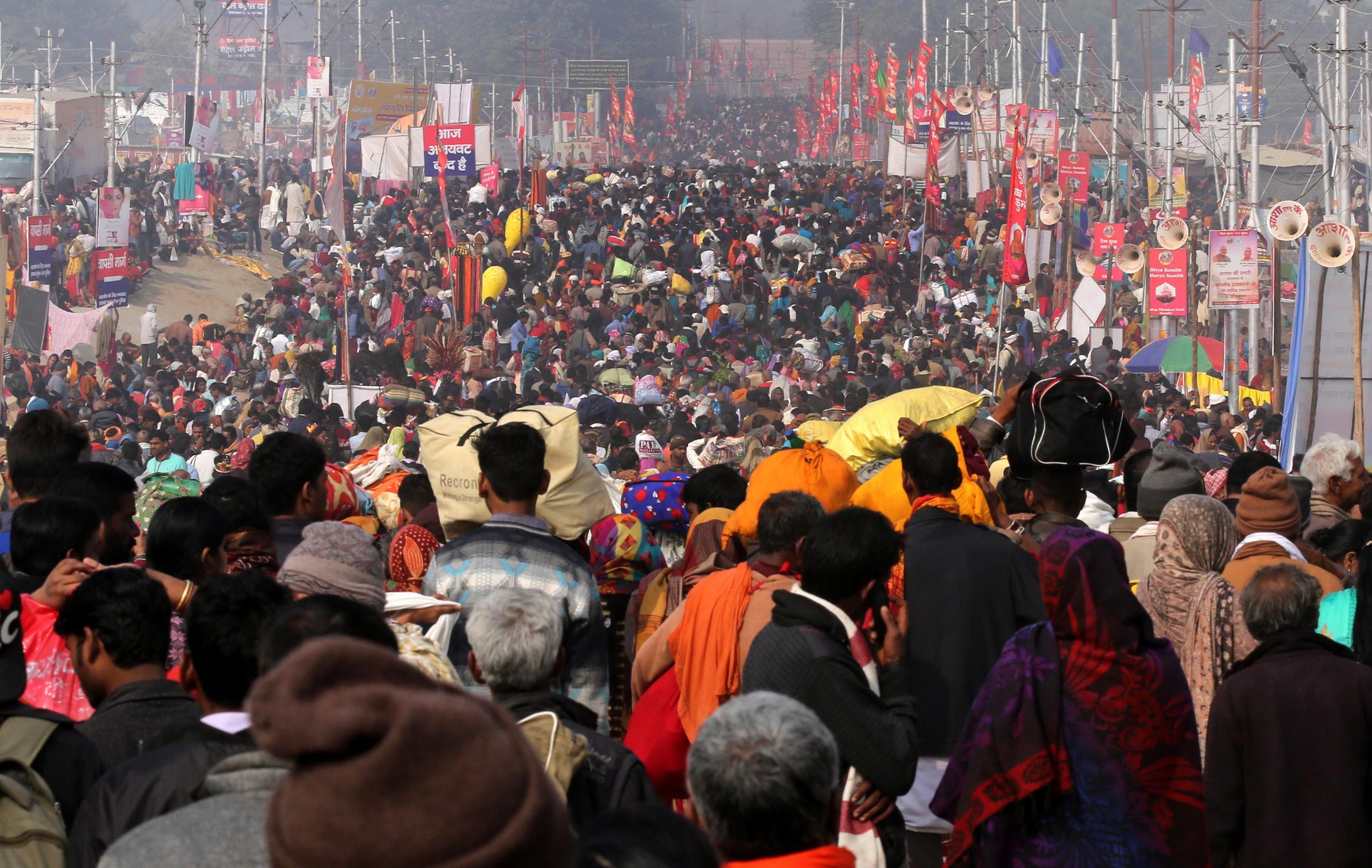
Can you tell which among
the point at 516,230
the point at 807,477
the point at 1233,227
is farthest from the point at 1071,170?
the point at 807,477

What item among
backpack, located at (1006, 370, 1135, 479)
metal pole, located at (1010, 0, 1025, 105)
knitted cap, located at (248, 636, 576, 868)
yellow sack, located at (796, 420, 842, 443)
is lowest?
yellow sack, located at (796, 420, 842, 443)

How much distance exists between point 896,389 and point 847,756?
52.4ft

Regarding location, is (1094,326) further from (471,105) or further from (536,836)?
(536,836)

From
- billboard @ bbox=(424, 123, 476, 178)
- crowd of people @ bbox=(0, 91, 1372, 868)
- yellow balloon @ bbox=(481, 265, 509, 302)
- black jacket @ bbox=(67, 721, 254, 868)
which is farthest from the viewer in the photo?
billboard @ bbox=(424, 123, 476, 178)

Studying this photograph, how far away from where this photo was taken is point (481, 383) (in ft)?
63.1

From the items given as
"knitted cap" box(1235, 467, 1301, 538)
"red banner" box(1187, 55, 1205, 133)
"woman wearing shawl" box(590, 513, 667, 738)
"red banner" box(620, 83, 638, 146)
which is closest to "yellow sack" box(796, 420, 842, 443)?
"woman wearing shawl" box(590, 513, 667, 738)

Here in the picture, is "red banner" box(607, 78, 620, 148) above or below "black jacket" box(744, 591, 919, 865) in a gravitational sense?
above

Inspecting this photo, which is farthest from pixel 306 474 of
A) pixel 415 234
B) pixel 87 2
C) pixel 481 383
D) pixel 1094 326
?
pixel 87 2

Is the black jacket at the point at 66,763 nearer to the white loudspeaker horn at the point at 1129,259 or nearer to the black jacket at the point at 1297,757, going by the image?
the black jacket at the point at 1297,757

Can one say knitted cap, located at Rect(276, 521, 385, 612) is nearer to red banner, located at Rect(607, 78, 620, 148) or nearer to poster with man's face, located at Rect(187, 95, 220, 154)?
poster with man's face, located at Rect(187, 95, 220, 154)

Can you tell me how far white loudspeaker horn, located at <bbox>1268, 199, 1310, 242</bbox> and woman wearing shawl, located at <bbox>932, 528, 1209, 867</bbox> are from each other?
14119 millimetres

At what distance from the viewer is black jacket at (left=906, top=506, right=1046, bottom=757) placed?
392 cm

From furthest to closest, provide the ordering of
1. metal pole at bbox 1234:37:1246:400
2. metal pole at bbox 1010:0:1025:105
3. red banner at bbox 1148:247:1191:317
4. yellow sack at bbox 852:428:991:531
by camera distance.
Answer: metal pole at bbox 1010:0:1025:105
red banner at bbox 1148:247:1191:317
metal pole at bbox 1234:37:1246:400
yellow sack at bbox 852:428:991:531

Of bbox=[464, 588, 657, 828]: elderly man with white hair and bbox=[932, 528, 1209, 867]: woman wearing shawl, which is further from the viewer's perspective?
bbox=[932, 528, 1209, 867]: woman wearing shawl
